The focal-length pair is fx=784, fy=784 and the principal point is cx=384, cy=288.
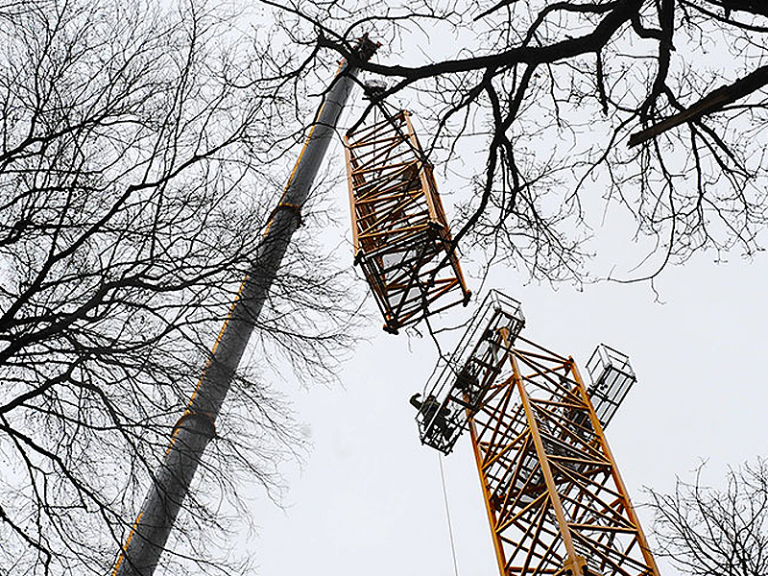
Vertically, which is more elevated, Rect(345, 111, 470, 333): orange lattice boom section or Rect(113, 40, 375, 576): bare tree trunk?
Rect(345, 111, 470, 333): orange lattice boom section

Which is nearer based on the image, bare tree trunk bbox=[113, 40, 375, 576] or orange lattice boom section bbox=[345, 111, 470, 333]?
bare tree trunk bbox=[113, 40, 375, 576]

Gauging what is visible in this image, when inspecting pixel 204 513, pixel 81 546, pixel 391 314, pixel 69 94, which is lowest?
pixel 81 546

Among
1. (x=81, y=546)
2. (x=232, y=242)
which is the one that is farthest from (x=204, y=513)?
(x=232, y=242)

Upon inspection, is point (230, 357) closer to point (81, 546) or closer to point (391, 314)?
point (81, 546)

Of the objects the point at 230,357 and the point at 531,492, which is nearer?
the point at 230,357

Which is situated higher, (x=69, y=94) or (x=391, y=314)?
(x=391, y=314)

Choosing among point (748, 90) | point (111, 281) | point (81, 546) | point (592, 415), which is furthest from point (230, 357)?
point (592, 415)

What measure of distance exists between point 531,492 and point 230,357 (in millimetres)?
10223

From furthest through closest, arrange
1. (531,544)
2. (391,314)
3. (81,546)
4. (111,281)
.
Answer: (391,314), (531,544), (111,281), (81,546)

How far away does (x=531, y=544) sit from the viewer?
43.9ft

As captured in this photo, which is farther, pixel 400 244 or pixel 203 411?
pixel 400 244

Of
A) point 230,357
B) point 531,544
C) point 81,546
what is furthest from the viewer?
point 531,544

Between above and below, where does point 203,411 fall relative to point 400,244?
below

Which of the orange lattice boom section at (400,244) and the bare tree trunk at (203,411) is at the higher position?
the orange lattice boom section at (400,244)
